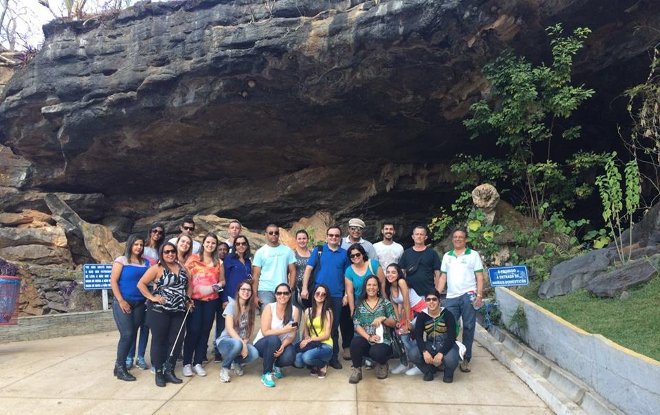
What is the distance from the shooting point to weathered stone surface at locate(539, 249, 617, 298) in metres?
6.96

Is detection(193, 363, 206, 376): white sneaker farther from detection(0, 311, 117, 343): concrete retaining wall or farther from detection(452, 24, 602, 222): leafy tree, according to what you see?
detection(452, 24, 602, 222): leafy tree

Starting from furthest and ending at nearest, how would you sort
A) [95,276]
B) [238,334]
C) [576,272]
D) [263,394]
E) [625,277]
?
[95,276], [576,272], [625,277], [238,334], [263,394]

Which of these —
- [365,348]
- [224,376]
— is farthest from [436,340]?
[224,376]

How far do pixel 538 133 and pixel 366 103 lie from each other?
376 centimetres

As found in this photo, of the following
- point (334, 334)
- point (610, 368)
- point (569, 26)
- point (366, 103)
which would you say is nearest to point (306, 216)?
point (366, 103)

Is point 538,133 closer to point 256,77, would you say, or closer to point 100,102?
point 256,77

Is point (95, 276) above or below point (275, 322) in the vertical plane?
above

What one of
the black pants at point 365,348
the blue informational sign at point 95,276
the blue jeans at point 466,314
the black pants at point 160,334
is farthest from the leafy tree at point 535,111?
the blue informational sign at point 95,276

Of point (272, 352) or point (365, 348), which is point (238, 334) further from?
point (365, 348)

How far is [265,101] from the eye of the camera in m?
11.2

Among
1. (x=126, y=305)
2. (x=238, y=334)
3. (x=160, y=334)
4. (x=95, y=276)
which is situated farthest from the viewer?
(x=95, y=276)

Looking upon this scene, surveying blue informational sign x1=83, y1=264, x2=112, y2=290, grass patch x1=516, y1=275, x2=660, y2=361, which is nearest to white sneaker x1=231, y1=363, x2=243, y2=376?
grass patch x1=516, y1=275, x2=660, y2=361

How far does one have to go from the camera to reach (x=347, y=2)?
33.3 feet

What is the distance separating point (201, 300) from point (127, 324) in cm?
77
